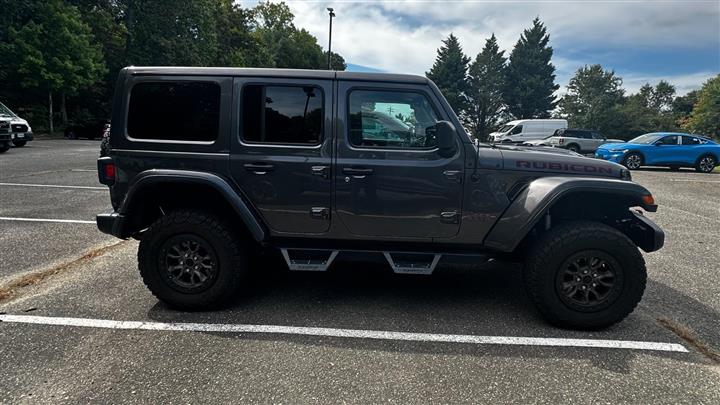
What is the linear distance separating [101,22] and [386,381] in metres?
35.6

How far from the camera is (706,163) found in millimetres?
16328

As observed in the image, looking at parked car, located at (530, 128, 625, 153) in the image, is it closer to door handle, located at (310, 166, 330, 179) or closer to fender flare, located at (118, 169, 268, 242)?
door handle, located at (310, 166, 330, 179)

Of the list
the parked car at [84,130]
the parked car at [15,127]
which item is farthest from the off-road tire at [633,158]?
the parked car at [84,130]

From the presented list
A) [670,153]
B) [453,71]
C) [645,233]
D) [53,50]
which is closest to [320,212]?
[645,233]

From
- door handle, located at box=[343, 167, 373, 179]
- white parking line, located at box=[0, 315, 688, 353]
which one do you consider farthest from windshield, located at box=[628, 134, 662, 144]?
door handle, located at box=[343, 167, 373, 179]

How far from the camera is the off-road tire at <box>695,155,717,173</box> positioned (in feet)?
53.4

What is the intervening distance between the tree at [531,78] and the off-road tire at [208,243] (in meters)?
54.7

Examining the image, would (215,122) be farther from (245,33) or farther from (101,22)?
(245,33)

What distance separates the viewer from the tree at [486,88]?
53.2 metres

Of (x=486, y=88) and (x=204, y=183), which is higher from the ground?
(x=486, y=88)

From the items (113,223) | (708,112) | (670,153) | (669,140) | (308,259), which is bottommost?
(308,259)

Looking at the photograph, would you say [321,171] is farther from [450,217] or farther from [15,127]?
[15,127]

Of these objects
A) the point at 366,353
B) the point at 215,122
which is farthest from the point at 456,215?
the point at 215,122

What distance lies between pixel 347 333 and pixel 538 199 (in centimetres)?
178
